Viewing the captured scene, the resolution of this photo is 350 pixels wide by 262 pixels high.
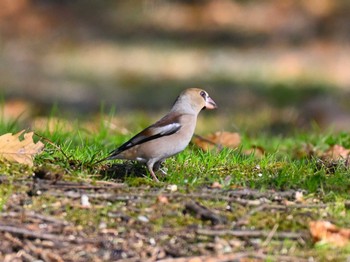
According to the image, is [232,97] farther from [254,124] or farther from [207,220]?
[207,220]

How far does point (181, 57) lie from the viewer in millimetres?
16141

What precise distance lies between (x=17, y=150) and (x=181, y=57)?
10660 mm

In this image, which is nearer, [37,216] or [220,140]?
[37,216]

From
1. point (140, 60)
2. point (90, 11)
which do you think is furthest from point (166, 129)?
point (90, 11)

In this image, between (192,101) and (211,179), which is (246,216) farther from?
(192,101)

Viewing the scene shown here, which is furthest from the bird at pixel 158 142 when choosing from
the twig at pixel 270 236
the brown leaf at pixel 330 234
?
the brown leaf at pixel 330 234

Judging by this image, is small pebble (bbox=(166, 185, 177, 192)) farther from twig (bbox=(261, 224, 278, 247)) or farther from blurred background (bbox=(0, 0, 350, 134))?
blurred background (bbox=(0, 0, 350, 134))

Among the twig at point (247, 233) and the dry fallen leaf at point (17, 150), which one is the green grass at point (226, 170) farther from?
the twig at point (247, 233)

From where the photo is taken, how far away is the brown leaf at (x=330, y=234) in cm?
486

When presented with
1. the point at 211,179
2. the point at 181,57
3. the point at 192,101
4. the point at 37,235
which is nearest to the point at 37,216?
the point at 37,235

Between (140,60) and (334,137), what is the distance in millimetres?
7606

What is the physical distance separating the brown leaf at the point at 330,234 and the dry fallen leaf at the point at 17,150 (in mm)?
1930

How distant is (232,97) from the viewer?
1453 cm

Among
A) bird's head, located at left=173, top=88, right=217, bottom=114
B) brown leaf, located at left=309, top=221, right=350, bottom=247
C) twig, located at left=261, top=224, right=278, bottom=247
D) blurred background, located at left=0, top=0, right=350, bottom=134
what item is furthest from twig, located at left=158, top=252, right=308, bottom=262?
blurred background, located at left=0, top=0, right=350, bottom=134
